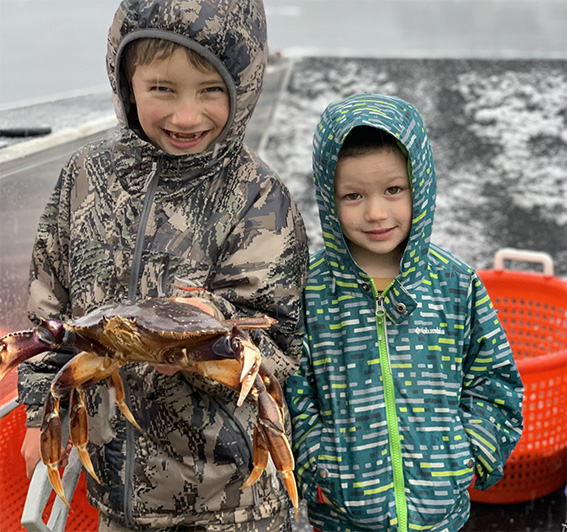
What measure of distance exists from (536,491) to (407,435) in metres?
1.41

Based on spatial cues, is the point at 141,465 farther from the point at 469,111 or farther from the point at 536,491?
the point at 469,111

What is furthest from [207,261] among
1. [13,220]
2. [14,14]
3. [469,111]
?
[469,111]

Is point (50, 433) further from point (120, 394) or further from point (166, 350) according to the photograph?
point (166, 350)

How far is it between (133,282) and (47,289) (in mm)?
312

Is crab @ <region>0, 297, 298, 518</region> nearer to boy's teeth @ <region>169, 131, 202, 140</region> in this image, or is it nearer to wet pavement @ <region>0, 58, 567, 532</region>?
boy's teeth @ <region>169, 131, 202, 140</region>

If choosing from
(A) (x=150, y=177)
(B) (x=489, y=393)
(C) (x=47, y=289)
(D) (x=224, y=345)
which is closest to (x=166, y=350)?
(D) (x=224, y=345)

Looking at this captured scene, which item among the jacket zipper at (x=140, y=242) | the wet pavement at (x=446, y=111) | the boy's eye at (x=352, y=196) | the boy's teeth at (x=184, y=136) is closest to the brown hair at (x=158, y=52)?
the boy's teeth at (x=184, y=136)

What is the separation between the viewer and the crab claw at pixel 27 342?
4.94ft

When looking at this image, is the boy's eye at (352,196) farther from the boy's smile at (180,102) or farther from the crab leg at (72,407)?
the crab leg at (72,407)

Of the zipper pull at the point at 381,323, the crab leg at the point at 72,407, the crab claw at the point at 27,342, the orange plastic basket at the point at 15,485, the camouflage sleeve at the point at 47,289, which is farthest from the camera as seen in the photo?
the orange plastic basket at the point at 15,485

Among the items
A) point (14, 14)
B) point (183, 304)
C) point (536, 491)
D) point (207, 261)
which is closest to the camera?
point (183, 304)

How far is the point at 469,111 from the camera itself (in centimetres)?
594

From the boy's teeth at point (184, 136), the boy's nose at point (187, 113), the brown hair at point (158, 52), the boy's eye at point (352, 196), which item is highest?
the brown hair at point (158, 52)

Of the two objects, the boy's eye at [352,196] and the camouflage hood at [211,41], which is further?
the boy's eye at [352,196]
